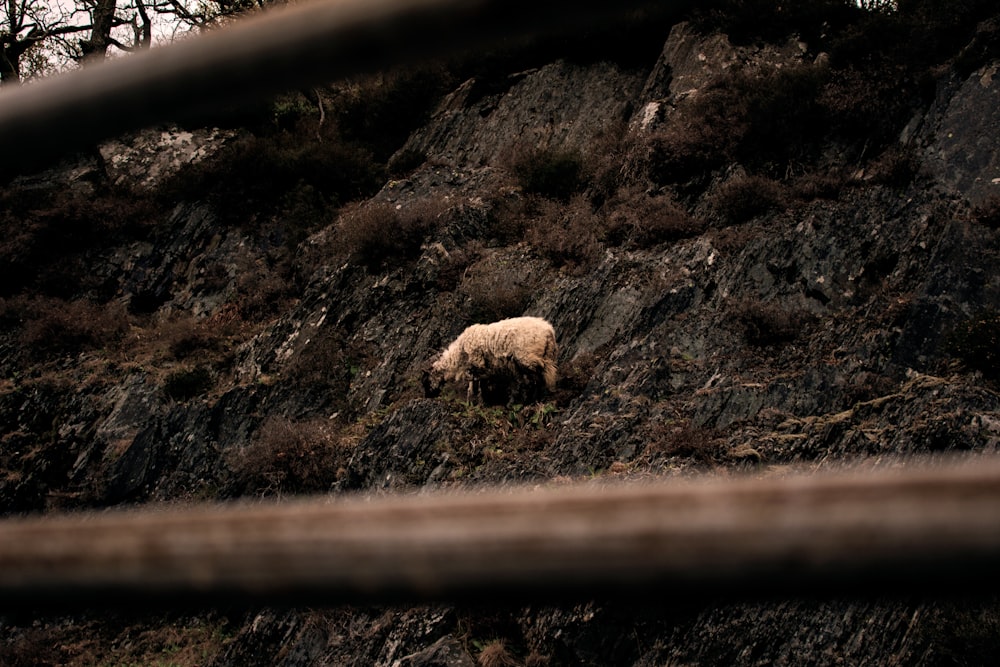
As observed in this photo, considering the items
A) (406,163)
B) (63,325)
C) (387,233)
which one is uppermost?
(406,163)

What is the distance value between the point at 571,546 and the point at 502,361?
14325 millimetres

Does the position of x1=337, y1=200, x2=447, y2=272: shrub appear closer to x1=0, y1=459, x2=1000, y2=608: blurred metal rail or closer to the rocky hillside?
the rocky hillside

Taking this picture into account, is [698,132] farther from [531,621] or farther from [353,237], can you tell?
[531,621]

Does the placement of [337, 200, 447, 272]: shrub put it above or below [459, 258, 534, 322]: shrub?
above

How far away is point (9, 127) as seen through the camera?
132cm

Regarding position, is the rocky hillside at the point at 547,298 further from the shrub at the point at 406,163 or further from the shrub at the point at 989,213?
the shrub at the point at 406,163

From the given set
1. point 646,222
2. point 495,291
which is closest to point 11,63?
point 495,291

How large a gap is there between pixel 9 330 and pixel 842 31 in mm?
23749

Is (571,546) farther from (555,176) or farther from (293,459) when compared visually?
(555,176)

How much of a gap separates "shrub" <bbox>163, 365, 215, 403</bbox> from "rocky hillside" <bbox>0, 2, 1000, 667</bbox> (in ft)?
0.19

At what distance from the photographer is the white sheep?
49.0 feet

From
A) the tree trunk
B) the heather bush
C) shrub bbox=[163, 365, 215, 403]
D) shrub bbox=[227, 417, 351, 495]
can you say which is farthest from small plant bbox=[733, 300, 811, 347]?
the tree trunk

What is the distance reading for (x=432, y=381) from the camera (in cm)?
1584

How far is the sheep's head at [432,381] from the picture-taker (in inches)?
622
